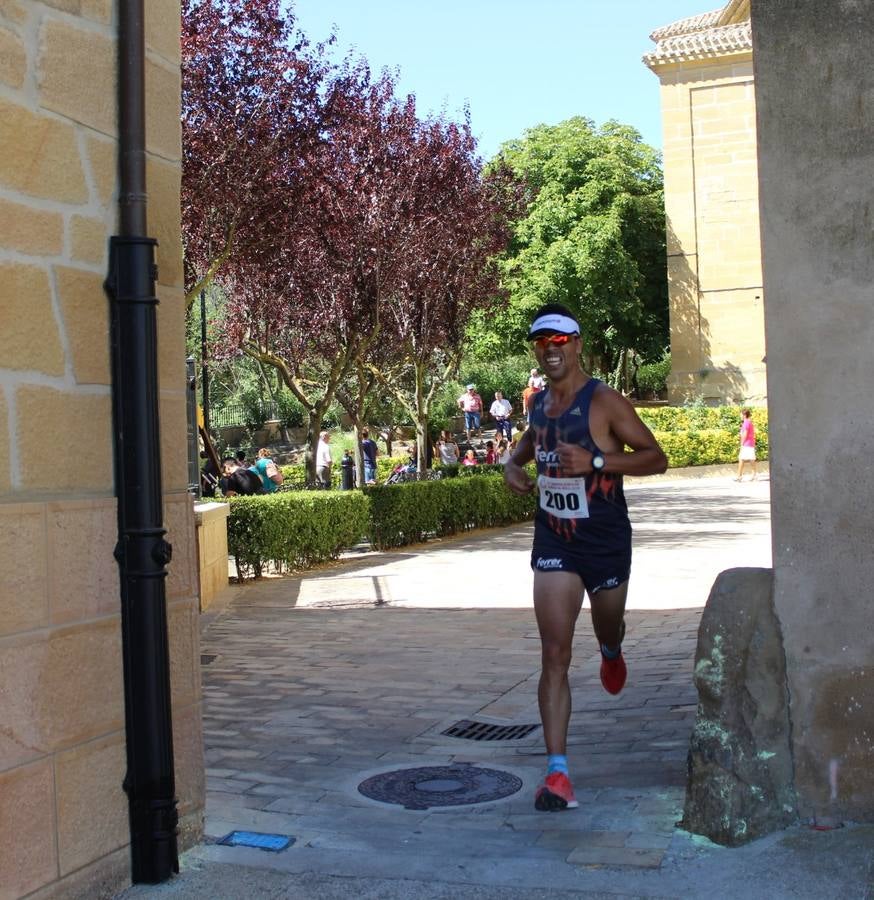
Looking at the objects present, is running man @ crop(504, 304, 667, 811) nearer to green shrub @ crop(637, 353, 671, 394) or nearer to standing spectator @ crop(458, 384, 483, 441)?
standing spectator @ crop(458, 384, 483, 441)

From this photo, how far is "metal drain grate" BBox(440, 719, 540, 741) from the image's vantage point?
19.8 feet

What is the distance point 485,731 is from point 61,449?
3.11m

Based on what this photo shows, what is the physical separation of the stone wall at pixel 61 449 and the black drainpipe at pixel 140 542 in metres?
0.04

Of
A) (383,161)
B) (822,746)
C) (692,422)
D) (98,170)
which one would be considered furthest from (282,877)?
(692,422)

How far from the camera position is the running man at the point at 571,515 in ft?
15.5

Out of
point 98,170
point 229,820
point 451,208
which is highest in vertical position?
point 451,208

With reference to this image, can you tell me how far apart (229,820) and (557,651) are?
1411 millimetres

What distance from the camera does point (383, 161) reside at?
18.1m

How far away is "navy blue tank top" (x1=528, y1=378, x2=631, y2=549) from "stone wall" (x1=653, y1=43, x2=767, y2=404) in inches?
1267

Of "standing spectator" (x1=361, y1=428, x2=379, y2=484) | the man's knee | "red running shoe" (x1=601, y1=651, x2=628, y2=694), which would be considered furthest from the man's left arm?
"standing spectator" (x1=361, y1=428, x2=379, y2=484)

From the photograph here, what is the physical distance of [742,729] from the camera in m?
4.17

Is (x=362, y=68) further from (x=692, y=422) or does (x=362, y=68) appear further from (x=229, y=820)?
(x=692, y=422)

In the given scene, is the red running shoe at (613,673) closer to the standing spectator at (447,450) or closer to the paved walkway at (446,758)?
the paved walkway at (446,758)

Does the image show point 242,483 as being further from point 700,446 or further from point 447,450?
point 700,446
